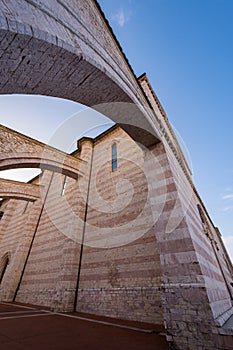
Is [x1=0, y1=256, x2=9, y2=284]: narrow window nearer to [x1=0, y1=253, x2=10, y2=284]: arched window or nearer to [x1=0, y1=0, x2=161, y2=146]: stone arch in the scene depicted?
[x1=0, y1=253, x2=10, y2=284]: arched window

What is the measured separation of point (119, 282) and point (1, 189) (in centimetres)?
943

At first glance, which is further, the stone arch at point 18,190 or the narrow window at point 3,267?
the narrow window at point 3,267

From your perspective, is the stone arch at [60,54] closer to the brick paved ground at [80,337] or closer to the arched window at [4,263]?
the brick paved ground at [80,337]

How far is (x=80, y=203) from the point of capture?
9.17 metres

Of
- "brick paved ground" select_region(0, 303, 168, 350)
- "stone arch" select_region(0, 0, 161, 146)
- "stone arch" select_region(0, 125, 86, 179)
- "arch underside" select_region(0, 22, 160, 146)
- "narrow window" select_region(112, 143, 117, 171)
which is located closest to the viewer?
"stone arch" select_region(0, 0, 161, 146)

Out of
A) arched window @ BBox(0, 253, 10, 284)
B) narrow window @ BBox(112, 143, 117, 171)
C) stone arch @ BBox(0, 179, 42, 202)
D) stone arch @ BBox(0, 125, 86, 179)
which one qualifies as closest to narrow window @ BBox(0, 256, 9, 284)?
arched window @ BBox(0, 253, 10, 284)

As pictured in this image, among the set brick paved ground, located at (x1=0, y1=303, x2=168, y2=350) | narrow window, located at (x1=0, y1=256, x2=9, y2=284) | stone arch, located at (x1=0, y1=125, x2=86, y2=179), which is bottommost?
brick paved ground, located at (x1=0, y1=303, x2=168, y2=350)

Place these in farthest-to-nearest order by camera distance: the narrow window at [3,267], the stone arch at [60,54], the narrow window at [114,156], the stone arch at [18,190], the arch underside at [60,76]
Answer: the narrow window at [3,267], the stone arch at [18,190], the narrow window at [114,156], the arch underside at [60,76], the stone arch at [60,54]

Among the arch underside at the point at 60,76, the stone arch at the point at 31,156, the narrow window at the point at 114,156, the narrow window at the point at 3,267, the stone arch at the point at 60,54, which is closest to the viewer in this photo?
the stone arch at the point at 60,54

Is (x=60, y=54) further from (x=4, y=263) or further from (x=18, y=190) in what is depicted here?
(x=4, y=263)

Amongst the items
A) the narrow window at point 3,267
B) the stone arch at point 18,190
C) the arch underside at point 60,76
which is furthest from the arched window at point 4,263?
the arch underside at point 60,76

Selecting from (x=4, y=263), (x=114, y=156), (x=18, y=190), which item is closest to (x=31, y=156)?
(x=114, y=156)

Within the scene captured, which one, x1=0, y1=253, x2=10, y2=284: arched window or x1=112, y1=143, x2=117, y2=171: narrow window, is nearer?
A: x1=112, y1=143, x2=117, y2=171: narrow window

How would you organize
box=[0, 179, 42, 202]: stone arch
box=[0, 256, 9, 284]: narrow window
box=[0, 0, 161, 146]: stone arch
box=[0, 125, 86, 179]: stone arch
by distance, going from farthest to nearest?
1. box=[0, 256, 9, 284]: narrow window
2. box=[0, 179, 42, 202]: stone arch
3. box=[0, 125, 86, 179]: stone arch
4. box=[0, 0, 161, 146]: stone arch
